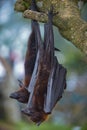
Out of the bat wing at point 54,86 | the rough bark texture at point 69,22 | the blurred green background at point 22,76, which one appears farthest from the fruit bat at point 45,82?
the blurred green background at point 22,76

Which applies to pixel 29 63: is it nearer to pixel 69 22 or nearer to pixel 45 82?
pixel 45 82

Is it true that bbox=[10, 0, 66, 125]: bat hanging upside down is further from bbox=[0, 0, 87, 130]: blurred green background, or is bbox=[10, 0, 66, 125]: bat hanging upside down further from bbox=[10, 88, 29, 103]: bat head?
bbox=[0, 0, 87, 130]: blurred green background

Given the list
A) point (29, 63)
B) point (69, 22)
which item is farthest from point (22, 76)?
point (69, 22)

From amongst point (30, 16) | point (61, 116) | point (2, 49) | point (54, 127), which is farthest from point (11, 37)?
point (30, 16)

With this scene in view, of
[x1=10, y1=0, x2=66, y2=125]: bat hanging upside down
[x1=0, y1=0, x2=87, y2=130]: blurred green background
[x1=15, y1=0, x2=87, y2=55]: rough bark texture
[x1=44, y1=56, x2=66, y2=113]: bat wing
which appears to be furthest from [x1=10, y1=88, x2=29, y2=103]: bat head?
[x1=0, y1=0, x2=87, y2=130]: blurred green background

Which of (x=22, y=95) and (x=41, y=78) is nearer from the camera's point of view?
(x=41, y=78)

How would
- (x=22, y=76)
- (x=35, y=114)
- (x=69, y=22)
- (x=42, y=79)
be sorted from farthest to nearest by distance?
(x=22, y=76) < (x=35, y=114) < (x=42, y=79) < (x=69, y=22)

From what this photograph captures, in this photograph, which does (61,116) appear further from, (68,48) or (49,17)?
(49,17)
